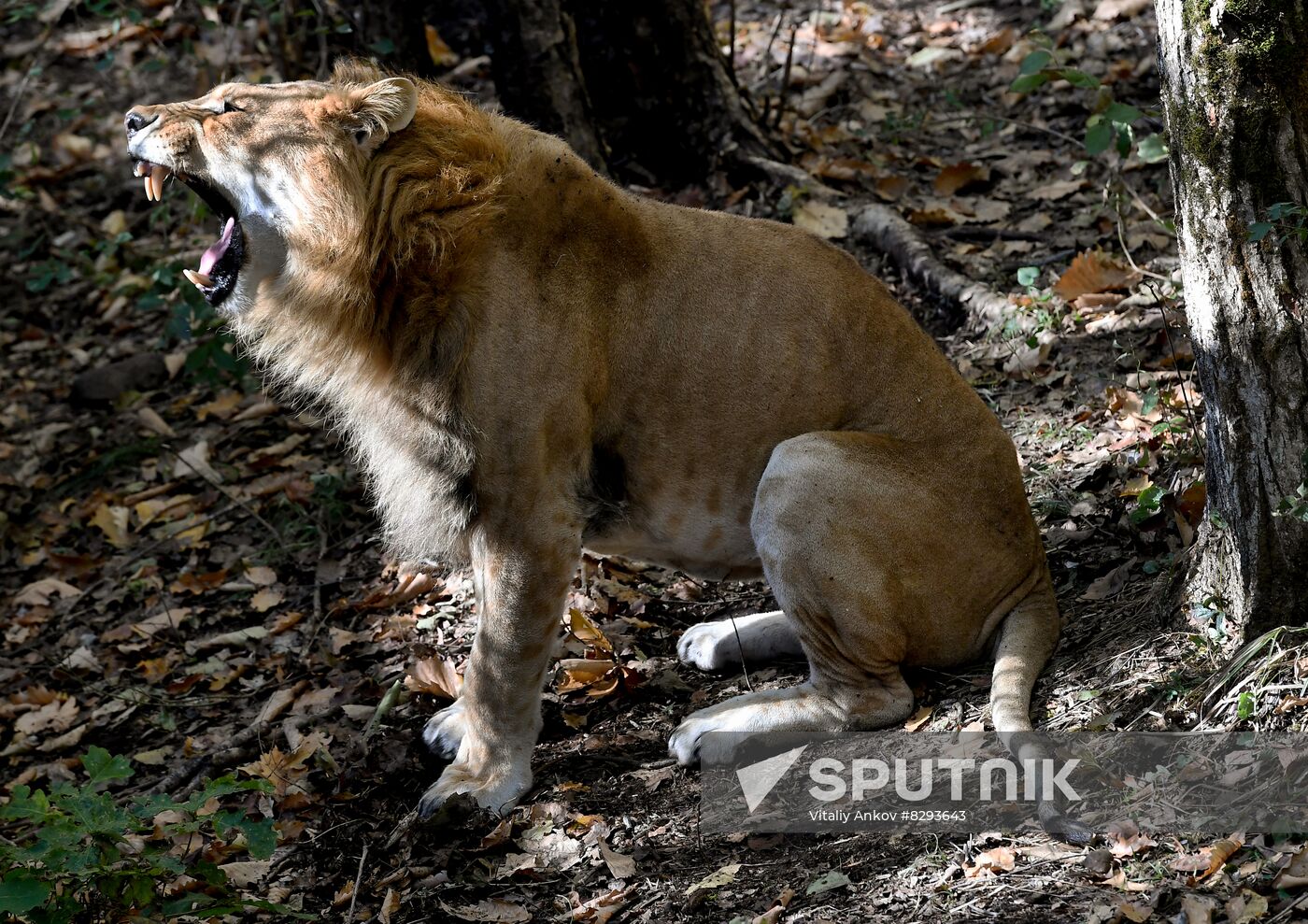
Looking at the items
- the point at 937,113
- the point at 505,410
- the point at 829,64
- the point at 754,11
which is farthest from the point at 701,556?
the point at 754,11

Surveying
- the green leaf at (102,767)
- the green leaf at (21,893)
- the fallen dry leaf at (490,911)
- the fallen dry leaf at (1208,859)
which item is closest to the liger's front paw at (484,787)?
the fallen dry leaf at (490,911)

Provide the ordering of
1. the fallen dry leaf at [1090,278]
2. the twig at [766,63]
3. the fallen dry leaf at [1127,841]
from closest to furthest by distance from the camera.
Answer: the fallen dry leaf at [1127,841] → the fallen dry leaf at [1090,278] → the twig at [766,63]

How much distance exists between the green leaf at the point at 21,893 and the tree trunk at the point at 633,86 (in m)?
4.33

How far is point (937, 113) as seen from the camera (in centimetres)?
786

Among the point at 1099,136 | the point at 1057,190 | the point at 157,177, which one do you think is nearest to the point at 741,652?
the point at 157,177

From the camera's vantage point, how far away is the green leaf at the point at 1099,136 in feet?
17.8

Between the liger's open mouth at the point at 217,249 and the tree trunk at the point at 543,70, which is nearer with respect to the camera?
the liger's open mouth at the point at 217,249

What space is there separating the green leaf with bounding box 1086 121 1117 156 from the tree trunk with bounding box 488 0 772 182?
83.3 inches

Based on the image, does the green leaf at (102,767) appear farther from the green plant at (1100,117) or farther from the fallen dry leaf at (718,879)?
the green plant at (1100,117)

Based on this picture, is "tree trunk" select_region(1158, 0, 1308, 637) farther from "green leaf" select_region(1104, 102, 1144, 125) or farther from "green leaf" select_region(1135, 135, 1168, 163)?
"green leaf" select_region(1135, 135, 1168, 163)

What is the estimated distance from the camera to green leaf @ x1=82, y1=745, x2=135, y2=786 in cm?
360

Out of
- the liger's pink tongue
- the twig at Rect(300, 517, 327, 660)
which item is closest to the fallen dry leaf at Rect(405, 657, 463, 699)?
the twig at Rect(300, 517, 327, 660)

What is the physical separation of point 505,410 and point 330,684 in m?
1.88

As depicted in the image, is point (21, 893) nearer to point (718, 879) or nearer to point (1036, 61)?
point (718, 879)
